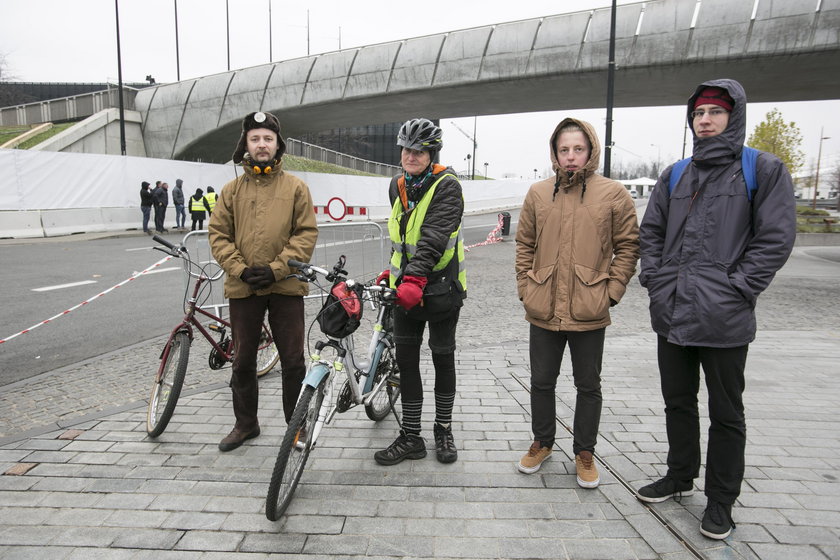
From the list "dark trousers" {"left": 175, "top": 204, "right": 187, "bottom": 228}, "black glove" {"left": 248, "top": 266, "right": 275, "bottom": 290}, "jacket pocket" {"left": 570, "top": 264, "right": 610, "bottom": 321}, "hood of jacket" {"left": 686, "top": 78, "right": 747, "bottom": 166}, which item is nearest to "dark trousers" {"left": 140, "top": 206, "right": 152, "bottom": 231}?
"dark trousers" {"left": 175, "top": 204, "right": 187, "bottom": 228}

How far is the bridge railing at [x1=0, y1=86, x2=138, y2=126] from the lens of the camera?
30.4 meters

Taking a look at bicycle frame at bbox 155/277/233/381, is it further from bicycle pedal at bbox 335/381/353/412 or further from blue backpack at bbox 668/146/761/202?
blue backpack at bbox 668/146/761/202

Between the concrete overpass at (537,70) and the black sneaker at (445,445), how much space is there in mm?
16792

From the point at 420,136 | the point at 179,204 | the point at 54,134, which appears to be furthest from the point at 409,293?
the point at 54,134

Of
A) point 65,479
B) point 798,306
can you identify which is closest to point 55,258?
point 65,479

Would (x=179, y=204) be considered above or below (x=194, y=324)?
above

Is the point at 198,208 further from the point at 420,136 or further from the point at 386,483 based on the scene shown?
the point at 386,483

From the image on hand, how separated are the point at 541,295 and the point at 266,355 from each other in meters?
2.81

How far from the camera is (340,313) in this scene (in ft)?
10.4

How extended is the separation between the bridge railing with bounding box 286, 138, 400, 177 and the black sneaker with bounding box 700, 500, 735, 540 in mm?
39333

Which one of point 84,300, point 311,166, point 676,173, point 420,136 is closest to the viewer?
point 676,173

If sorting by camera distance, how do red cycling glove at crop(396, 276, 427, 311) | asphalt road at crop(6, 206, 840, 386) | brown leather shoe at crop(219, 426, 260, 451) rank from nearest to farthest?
red cycling glove at crop(396, 276, 427, 311)
brown leather shoe at crop(219, 426, 260, 451)
asphalt road at crop(6, 206, 840, 386)

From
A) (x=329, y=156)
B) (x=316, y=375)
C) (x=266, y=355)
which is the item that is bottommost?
(x=266, y=355)

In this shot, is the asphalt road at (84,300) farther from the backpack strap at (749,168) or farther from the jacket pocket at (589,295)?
the backpack strap at (749,168)
